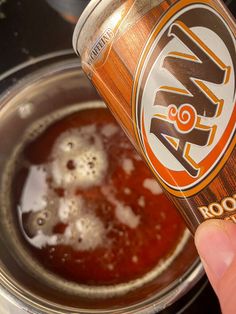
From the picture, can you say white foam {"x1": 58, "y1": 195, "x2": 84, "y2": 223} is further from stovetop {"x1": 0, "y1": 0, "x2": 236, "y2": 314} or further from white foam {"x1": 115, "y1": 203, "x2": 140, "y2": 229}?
stovetop {"x1": 0, "y1": 0, "x2": 236, "y2": 314}

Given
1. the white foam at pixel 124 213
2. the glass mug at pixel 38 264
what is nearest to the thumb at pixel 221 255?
the glass mug at pixel 38 264

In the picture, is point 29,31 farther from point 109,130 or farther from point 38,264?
point 38,264

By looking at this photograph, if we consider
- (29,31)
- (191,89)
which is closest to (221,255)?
(191,89)

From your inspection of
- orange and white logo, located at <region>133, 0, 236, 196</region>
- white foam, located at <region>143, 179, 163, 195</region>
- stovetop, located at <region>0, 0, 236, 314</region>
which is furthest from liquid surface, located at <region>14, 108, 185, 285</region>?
orange and white logo, located at <region>133, 0, 236, 196</region>

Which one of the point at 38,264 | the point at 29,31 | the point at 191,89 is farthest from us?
the point at 29,31

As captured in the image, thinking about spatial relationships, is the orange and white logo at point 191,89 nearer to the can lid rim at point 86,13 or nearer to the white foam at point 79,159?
the can lid rim at point 86,13

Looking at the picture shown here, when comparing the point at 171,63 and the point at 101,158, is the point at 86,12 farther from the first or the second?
the point at 101,158
